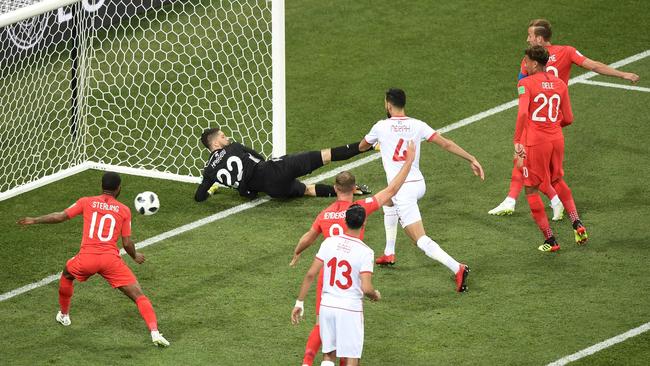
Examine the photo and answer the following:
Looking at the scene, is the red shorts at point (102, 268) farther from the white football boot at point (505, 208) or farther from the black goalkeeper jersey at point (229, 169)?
the white football boot at point (505, 208)

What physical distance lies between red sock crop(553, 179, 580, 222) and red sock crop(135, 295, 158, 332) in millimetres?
4319

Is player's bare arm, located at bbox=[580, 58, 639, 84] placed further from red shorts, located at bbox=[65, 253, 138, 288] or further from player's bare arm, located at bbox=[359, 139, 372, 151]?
red shorts, located at bbox=[65, 253, 138, 288]

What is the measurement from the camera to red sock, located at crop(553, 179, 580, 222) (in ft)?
41.7

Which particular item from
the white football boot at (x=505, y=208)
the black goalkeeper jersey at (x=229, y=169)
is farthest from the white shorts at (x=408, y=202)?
the black goalkeeper jersey at (x=229, y=169)

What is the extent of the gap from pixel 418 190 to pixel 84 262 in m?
3.21

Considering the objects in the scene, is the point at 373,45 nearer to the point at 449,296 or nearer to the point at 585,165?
the point at 585,165

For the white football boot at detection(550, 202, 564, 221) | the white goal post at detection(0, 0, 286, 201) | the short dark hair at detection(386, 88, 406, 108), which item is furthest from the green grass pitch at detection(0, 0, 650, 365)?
the short dark hair at detection(386, 88, 406, 108)

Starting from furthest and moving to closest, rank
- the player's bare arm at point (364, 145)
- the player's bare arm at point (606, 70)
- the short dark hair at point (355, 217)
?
the player's bare arm at point (606, 70), the player's bare arm at point (364, 145), the short dark hair at point (355, 217)

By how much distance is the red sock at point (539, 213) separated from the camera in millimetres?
12539

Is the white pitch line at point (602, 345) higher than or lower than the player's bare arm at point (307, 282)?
lower

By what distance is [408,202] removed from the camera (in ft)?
39.2

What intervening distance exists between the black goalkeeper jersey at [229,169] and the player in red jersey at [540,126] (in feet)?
10.2

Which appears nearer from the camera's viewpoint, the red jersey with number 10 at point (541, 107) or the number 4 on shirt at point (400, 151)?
the number 4 on shirt at point (400, 151)

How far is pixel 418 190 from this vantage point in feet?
39.4
